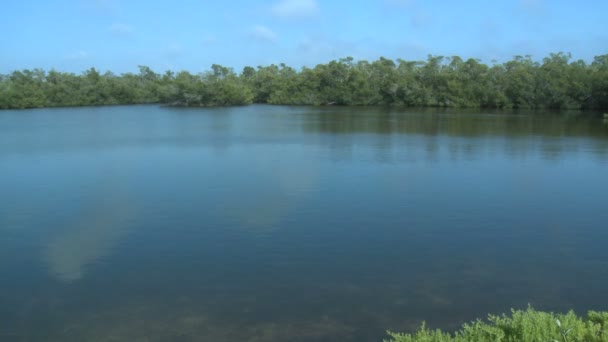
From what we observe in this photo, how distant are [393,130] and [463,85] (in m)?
31.0

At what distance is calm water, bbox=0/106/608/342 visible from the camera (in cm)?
783

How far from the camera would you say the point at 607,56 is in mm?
60250

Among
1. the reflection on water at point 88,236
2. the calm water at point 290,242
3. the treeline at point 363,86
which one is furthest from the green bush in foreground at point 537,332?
the treeline at point 363,86

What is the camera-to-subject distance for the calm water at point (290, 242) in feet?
25.7

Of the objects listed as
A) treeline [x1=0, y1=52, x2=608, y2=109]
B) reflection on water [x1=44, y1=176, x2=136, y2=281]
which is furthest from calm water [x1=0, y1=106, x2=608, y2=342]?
treeline [x1=0, y1=52, x2=608, y2=109]

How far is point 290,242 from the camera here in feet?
36.2

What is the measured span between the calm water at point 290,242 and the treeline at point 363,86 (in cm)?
3615

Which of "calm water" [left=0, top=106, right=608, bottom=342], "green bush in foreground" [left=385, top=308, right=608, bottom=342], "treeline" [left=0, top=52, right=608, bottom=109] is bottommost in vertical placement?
"calm water" [left=0, top=106, right=608, bottom=342]

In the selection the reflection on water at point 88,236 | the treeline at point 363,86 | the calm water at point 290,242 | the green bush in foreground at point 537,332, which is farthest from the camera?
the treeline at point 363,86

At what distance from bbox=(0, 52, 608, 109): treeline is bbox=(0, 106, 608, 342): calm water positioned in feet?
119

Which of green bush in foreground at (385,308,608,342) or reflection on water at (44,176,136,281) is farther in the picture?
reflection on water at (44,176,136,281)

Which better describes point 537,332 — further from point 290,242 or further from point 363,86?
point 363,86

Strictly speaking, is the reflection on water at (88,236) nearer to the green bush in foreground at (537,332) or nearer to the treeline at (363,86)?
the green bush in foreground at (537,332)

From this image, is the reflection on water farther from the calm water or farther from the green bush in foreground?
Result: the green bush in foreground
